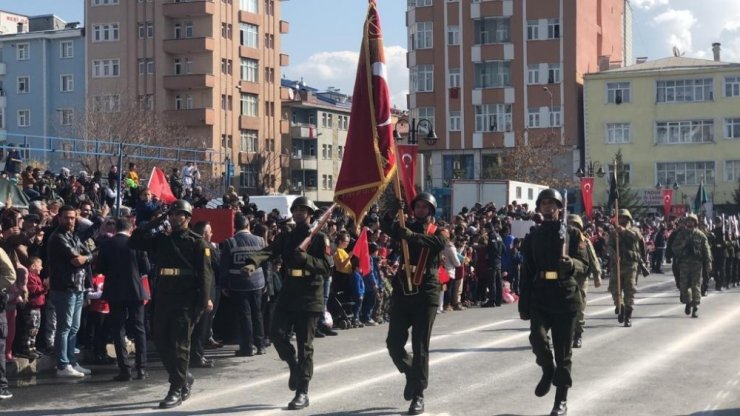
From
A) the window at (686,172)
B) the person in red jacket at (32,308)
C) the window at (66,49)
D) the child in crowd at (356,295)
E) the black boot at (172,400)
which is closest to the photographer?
the black boot at (172,400)

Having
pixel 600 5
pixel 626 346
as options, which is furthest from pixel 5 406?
pixel 600 5

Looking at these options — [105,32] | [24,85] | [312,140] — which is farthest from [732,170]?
[24,85]

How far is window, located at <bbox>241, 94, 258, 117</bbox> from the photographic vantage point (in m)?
83.2

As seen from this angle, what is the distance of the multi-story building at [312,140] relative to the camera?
9381 cm

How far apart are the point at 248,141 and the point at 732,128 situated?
3431 centimetres

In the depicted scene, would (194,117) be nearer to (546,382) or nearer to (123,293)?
(123,293)

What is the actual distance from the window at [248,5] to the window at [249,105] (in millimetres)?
6249

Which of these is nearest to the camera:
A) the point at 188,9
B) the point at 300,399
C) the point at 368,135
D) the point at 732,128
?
the point at 300,399

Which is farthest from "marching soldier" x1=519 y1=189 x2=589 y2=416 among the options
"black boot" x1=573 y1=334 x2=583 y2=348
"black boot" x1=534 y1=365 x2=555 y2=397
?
"black boot" x1=573 y1=334 x2=583 y2=348

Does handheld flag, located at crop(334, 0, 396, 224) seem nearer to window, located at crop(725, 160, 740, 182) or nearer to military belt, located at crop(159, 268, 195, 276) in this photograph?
military belt, located at crop(159, 268, 195, 276)

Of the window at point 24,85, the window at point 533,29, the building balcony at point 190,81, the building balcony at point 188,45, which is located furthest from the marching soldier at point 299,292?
the window at point 24,85

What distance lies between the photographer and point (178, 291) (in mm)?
11062

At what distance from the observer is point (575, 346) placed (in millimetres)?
16406

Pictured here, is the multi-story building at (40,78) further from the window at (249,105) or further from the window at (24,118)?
the window at (249,105)
